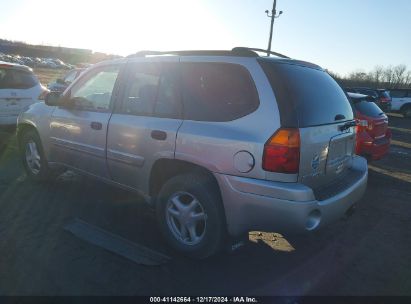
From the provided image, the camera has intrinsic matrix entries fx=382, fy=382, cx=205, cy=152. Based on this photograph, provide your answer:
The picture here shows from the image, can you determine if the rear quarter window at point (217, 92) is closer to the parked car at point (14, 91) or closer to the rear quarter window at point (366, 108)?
the rear quarter window at point (366, 108)

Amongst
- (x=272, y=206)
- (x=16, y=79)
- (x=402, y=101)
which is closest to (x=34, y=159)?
(x=16, y=79)

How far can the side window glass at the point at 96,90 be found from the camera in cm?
438

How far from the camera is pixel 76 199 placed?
5004 mm

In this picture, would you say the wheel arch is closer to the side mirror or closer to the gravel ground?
the gravel ground

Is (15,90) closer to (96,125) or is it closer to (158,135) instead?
(96,125)

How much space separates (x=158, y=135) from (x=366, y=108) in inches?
193

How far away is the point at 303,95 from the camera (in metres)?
3.24

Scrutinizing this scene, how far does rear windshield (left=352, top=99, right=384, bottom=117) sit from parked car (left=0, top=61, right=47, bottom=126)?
663cm

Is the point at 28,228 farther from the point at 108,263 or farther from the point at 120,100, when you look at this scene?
the point at 120,100

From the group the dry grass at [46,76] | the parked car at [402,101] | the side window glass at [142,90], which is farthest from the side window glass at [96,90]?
the dry grass at [46,76]

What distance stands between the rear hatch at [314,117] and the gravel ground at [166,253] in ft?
2.71

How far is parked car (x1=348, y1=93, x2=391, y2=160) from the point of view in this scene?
21.7 feet

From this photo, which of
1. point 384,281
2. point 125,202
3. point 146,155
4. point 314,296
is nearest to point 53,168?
point 125,202

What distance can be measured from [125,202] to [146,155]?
→ 1554 millimetres
